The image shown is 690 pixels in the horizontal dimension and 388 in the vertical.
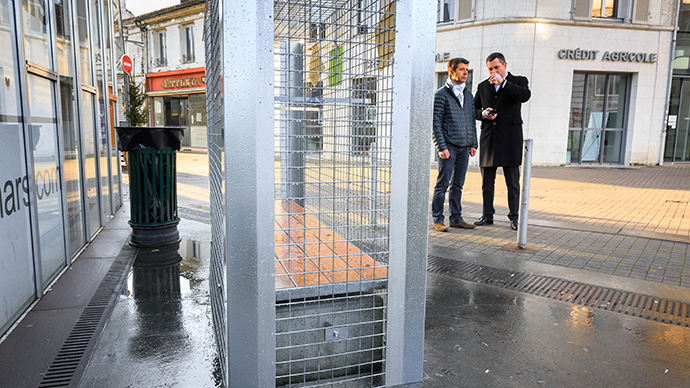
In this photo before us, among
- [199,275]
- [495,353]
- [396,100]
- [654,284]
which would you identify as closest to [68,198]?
[199,275]

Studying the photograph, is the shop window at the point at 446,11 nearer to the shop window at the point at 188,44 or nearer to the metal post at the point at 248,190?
the metal post at the point at 248,190

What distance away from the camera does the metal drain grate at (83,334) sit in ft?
8.39

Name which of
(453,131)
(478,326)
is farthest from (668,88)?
(478,326)

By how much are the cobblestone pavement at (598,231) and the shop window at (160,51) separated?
82.2 feet

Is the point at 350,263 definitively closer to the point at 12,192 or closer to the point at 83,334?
the point at 83,334

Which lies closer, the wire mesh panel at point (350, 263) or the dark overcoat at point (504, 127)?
the wire mesh panel at point (350, 263)

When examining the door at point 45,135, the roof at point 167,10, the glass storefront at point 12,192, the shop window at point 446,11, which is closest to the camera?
the glass storefront at point 12,192

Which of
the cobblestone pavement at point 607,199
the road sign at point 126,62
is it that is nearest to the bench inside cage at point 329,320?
the cobblestone pavement at point 607,199

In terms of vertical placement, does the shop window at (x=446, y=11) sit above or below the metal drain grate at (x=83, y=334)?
above

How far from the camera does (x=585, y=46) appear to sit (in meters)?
16.0

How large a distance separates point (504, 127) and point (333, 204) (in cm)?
447

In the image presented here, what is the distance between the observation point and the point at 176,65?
29.0 m

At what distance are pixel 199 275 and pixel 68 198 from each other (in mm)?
1589

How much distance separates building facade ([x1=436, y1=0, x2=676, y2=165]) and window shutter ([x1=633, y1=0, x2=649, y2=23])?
0.11ft
